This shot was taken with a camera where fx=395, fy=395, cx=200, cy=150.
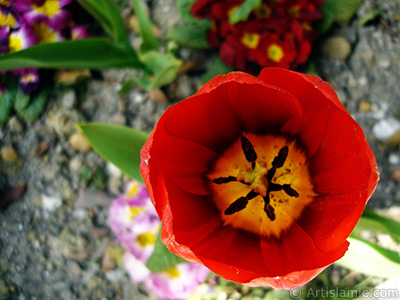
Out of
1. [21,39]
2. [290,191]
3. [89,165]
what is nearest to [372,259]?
[290,191]

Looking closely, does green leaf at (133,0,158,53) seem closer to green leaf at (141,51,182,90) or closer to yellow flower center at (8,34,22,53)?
green leaf at (141,51,182,90)

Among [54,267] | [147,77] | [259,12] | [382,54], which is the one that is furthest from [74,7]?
[382,54]

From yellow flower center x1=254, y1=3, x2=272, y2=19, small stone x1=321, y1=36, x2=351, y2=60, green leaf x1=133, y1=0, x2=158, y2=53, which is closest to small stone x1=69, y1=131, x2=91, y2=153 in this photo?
green leaf x1=133, y1=0, x2=158, y2=53

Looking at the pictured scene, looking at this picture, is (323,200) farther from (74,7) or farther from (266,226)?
(74,7)

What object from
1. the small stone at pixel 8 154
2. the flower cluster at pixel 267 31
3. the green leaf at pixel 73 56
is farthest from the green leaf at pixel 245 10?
the small stone at pixel 8 154

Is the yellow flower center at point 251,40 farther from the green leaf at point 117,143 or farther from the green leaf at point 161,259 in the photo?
the green leaf at point 161,259

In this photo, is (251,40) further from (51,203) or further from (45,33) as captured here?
(51,203)
